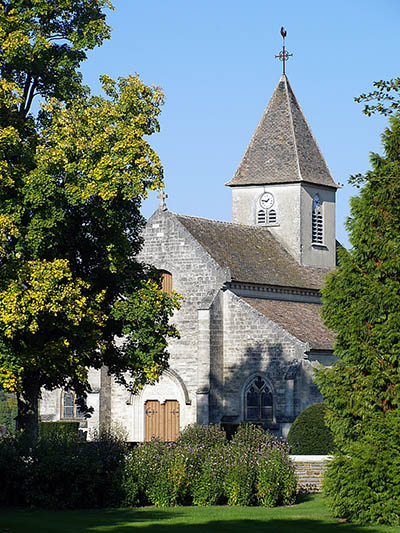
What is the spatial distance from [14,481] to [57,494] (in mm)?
1122

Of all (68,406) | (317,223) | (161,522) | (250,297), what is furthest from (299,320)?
(161,522)

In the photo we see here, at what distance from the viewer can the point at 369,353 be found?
20484 mm

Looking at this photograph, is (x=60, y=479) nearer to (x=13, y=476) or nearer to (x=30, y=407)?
(x=13, y=476)

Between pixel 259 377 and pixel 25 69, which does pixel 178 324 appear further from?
pixel 25 69

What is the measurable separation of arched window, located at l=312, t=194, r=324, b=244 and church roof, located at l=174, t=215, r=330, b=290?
1.77 meters

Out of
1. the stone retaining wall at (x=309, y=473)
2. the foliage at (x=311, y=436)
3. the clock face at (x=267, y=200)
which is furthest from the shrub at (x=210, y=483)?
the clock face at (x=267, y=200)

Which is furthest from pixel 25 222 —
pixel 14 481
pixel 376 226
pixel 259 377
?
pixel 259 377

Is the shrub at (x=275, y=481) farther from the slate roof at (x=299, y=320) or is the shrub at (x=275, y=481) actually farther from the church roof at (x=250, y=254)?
the church roof at (x=250, y=254)

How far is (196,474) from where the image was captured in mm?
23375

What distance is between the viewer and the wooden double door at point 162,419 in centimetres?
4322

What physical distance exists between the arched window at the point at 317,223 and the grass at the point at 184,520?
28.5 m

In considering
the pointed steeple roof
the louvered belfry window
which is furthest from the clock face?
the pointed steeple roof

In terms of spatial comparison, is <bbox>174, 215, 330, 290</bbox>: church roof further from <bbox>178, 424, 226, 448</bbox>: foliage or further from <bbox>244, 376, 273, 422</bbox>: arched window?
<bbox>178, 424, 226, 448</bbox>: foliage

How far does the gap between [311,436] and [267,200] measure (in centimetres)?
2036
